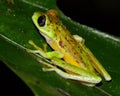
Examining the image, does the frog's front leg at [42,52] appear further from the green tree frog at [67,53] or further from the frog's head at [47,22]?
the frog's head at [47,22]

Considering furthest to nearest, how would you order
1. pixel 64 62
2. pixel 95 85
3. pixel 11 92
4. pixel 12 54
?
pixel 64 62 → pixel 95 85 → pixel 11 92 → pixel 12 54

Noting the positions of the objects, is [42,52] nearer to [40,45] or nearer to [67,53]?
[40,45]

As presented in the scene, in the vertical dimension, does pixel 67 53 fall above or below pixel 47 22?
below

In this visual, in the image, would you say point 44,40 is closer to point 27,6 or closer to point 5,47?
point 27,6

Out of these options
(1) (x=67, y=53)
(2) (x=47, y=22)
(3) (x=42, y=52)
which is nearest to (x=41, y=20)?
(2) (x=47, y=22)

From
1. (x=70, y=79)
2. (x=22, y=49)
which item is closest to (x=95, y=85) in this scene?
(x=70, y=79)

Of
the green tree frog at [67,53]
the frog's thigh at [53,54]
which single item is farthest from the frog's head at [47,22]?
the frog's thigh at [53,54]

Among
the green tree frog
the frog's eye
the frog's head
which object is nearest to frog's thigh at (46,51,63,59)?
the green tree frog
